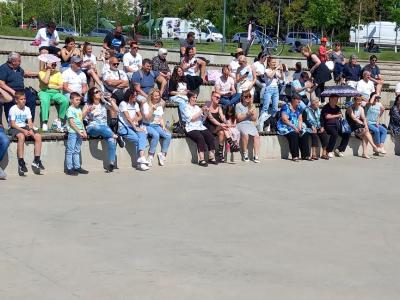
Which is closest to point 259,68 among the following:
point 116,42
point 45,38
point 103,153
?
point 116,42

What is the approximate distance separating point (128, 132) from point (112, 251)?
6103mm

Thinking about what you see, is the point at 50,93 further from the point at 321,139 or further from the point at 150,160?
the point at 321,139

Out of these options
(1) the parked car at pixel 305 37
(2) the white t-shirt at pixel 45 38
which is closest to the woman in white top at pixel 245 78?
(2) the white t-shirt at pixel 45 38

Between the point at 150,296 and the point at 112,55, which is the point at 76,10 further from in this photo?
the point at 150,296

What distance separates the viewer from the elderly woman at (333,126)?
18453 mm

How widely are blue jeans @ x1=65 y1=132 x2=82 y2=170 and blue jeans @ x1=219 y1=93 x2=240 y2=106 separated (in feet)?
14.5

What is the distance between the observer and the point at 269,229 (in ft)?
36.5

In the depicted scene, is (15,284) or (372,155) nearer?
(15,284)

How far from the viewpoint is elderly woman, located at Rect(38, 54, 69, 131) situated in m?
15.9

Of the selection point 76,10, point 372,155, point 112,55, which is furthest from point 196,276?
point 76,10

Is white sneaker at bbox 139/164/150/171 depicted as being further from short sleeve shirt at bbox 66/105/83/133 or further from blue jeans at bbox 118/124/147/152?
short sleeve shirt at bbox 66/105/83/133

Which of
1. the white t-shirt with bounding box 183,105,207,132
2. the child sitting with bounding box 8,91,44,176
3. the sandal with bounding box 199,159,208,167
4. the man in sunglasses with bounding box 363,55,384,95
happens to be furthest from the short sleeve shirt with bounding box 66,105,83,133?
the man in sunglasses with bounding box 363,55,384,95

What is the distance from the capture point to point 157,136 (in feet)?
51.7

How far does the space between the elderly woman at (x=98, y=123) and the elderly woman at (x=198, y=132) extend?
178cm
